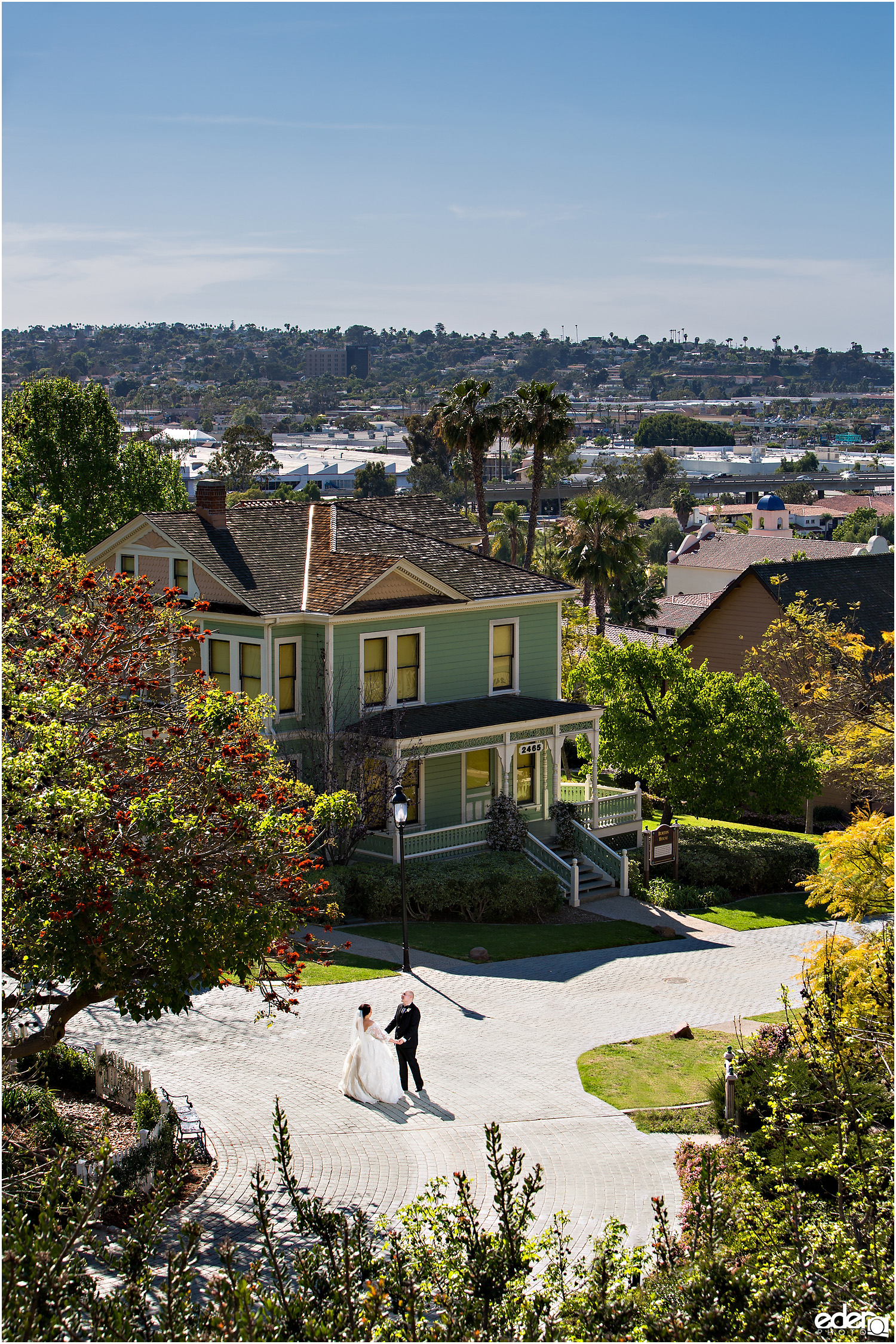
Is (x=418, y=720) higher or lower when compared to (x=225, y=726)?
lower

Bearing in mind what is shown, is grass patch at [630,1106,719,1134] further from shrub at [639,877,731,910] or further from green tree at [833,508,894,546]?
green tree at [833,508,894,546]

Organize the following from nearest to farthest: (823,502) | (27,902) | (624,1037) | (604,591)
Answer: (27,902) < (624,1037) < (604,591) < (823,502)

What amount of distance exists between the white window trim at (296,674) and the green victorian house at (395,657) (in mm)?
35

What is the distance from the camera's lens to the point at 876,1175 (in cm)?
994

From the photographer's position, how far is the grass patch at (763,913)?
2816 cm

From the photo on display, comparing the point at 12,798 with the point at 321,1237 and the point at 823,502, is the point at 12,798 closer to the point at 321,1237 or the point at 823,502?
the point at 321,1237

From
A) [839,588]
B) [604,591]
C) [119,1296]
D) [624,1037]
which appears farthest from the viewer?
[604,591]

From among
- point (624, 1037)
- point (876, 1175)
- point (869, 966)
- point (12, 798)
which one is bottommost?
point (624, 1037)

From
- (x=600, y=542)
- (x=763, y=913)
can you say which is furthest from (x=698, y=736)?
(x=600, y=542)

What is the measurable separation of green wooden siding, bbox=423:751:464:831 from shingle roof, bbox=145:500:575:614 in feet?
12.6

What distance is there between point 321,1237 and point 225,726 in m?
5.92

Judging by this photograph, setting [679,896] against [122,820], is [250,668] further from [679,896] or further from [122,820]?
[122,820]

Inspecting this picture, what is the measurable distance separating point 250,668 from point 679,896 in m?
10.8

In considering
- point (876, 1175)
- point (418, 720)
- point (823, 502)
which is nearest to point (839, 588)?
point (418, 720)
